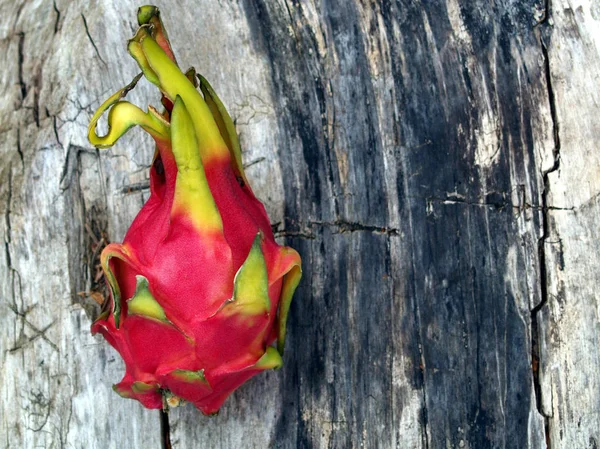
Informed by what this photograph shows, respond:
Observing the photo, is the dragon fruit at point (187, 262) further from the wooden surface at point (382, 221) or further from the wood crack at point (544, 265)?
the wood crack at point (544, 265)

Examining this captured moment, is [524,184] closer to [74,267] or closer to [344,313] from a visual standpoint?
[344,313]

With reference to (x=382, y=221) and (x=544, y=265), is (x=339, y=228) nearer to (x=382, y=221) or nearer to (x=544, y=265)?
(x=382, y=221)

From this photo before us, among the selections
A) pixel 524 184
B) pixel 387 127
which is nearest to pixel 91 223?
pixel 387 127

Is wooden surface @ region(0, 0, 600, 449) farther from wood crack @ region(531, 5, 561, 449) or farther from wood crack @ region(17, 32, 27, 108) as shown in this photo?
wood crack @ region(17, 32, 27, 108)

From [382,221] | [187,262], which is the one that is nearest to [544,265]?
[382,221]

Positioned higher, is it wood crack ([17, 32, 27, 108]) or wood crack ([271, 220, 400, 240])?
wood crack ([17, 32, 27, 108])

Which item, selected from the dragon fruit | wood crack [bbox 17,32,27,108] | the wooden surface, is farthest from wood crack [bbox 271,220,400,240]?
wood crack [bbox 17,32,27,108]
